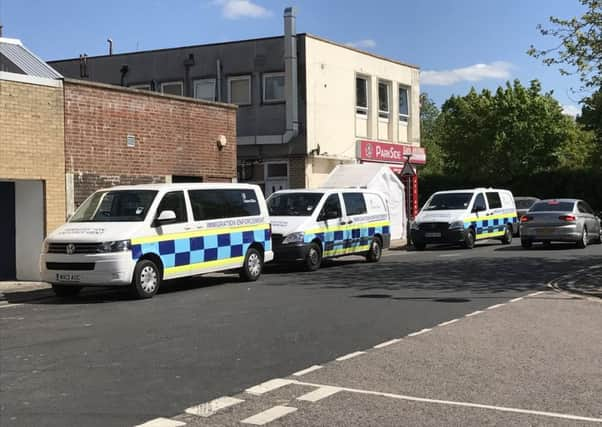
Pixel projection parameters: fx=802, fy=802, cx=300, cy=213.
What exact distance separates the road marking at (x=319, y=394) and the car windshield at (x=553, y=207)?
757 inches

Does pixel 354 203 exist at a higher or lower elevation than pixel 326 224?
higher

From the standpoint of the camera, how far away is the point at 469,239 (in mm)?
23922

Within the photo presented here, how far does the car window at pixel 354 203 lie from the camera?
18.5m

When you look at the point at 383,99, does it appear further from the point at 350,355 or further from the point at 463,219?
the point at 350,355

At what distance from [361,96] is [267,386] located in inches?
1042

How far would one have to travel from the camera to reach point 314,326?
948 cm

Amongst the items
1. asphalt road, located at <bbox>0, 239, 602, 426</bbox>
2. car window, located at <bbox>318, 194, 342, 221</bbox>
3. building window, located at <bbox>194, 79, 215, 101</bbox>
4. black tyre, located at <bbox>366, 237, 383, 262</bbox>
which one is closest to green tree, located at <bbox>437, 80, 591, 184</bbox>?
building window, located at <bbox>194, 79, 215, 101</bbox>

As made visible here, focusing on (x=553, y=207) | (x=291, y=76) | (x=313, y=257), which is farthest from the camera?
(x=291, y=76)

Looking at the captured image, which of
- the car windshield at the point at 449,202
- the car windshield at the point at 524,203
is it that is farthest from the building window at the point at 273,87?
the car windshield at the point at 524,203

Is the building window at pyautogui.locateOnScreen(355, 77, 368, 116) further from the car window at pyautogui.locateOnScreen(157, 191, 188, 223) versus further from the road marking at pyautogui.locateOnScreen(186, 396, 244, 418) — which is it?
the road marking at pyautogui.locateOnScreen(186, 396, 244, 418)

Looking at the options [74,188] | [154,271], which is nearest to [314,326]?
[154,271]

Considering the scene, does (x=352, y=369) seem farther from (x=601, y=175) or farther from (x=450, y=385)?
(x=601, y=175)

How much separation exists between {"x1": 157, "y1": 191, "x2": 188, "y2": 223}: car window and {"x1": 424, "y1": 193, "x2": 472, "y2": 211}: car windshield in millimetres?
12870

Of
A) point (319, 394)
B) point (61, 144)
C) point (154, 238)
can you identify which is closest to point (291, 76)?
point (61, 144)
